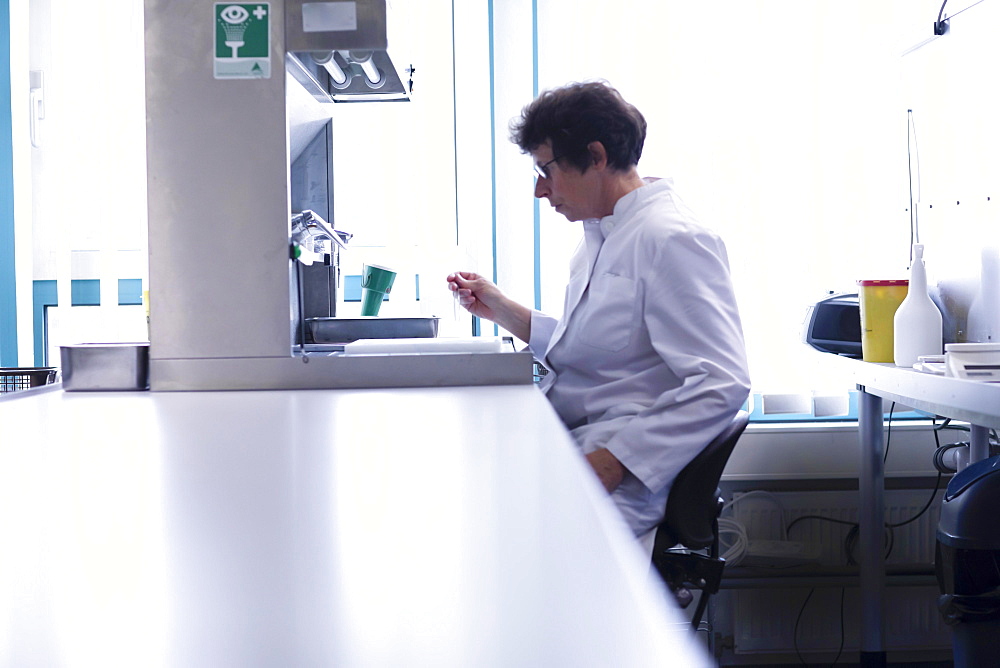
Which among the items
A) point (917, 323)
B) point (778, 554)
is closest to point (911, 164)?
point (917, 323)

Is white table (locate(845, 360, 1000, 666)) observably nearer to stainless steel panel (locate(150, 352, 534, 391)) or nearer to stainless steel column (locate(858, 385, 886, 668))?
stainless steel column (locate(858, 385, 886, 668))

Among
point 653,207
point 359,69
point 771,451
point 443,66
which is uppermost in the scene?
point 443,66

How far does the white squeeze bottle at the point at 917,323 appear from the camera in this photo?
183cm

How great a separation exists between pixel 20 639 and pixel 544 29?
246cm

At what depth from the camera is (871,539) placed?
2082mm

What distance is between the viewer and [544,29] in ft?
8.20

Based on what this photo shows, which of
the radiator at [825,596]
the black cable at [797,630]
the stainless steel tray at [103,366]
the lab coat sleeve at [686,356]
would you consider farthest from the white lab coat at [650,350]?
the black cable at [797,630]

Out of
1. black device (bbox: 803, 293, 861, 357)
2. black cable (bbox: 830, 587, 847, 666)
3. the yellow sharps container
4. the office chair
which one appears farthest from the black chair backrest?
black cable (bbox: 830, 587, 847, 666)

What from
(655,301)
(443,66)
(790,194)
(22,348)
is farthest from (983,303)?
(22,348)

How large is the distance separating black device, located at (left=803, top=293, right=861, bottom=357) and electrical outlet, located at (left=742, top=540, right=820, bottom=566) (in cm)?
59

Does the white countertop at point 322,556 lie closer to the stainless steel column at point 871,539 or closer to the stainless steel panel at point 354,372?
the stainless steel panel at point 354,372

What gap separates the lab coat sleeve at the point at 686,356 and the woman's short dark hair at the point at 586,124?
295 millimetres

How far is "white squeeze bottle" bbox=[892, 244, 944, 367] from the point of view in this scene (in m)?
1.83

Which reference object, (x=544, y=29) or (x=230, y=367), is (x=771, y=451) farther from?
(x=230, y=367)
